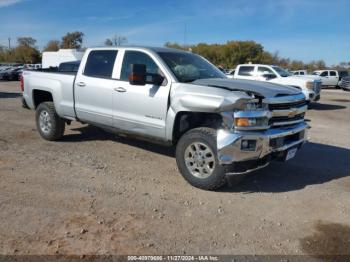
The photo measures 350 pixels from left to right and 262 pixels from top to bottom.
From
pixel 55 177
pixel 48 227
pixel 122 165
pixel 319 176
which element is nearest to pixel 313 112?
pixel 319 176

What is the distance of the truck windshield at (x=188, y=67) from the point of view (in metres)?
5.81

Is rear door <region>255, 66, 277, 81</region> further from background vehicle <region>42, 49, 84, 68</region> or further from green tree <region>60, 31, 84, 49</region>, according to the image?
green tree <region>60, 31, 84, 49</region>

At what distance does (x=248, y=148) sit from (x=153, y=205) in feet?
4.54

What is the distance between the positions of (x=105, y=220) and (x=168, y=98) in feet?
6.74

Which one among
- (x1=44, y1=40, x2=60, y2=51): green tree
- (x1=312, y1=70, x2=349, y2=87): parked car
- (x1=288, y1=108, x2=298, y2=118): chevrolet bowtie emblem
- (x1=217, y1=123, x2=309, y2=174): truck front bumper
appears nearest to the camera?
(x1=217, y1=123, x2=309, y2=174): truck front bumper

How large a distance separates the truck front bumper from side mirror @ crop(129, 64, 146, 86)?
4.75 ft

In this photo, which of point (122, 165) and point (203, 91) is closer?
point (203, 91)

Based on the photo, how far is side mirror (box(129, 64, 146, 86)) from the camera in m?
5.51

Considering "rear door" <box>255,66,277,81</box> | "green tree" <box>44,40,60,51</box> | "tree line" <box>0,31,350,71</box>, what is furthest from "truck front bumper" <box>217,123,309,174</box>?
"green tree" <box>44,40,60,51</box>

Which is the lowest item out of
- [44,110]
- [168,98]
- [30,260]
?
[30,260]

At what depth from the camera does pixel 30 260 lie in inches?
132

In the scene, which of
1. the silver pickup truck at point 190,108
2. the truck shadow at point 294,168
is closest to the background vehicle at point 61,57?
the truck shadow at point 294,168

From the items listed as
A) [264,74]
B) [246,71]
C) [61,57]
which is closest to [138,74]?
[264,74]

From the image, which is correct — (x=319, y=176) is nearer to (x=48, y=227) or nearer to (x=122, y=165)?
(x=122, y=165)
